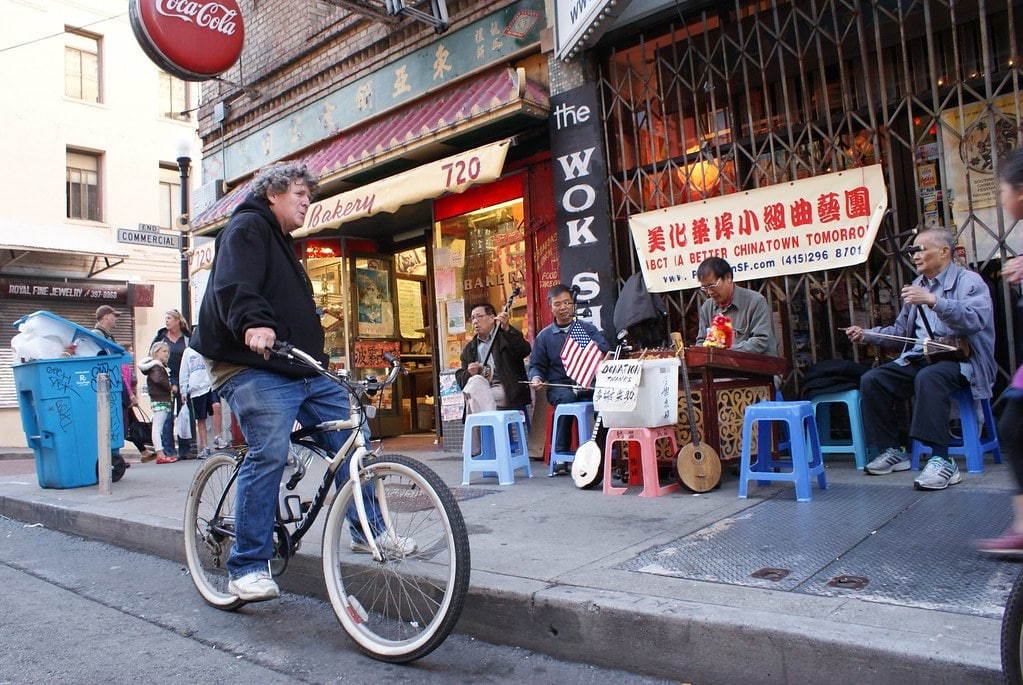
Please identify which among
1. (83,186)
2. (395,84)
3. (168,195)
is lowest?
(395,84)

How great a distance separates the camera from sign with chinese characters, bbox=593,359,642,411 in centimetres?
471

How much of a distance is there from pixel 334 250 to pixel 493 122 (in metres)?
3.94

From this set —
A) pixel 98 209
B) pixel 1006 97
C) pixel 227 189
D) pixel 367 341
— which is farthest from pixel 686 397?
pixel 98 209

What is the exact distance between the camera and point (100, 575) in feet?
14.7

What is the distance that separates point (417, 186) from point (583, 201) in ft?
5.24

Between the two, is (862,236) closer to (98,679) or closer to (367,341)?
(98,679)

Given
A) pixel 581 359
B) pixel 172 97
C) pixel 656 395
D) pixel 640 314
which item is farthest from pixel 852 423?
pixel 172 97

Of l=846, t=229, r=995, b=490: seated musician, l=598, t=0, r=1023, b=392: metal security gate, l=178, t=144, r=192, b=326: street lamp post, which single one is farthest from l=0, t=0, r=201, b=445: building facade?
l=846, t=229, r=995, b=490: seated musician

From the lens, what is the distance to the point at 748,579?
2.99m

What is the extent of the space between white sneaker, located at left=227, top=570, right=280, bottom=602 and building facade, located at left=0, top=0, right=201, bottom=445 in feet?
55.6

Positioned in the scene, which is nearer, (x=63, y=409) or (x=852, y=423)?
(x=852, y=423)

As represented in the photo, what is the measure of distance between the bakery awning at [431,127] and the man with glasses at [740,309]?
2.60 meters

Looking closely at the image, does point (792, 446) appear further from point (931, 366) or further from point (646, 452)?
point (931, 366)

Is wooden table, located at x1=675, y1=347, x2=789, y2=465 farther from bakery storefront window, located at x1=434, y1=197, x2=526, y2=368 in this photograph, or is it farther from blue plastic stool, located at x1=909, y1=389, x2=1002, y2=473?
bakery storefront window, located at x1=434, y1=197, x2=526, y2=368
